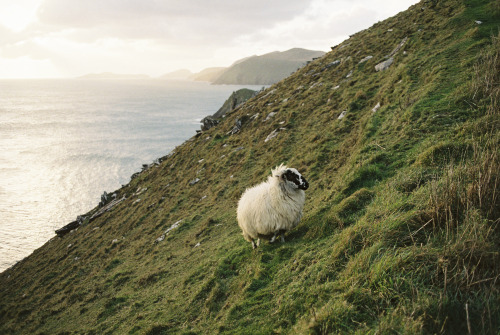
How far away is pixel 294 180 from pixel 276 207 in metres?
1.04

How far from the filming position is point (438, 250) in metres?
4.12

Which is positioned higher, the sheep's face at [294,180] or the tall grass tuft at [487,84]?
the tall grass tuft at [487,84]

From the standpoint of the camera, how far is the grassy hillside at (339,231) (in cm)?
396

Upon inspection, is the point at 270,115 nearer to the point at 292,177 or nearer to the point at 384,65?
the point at 384,65

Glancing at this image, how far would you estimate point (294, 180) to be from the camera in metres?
8.86

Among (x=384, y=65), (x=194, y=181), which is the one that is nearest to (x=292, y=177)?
(x=194, y=181)

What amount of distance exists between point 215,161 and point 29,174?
172ft

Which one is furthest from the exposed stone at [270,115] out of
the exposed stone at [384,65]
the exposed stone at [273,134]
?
the exposed stone at [384,65]

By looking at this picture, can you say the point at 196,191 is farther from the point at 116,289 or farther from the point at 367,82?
the point at 367,82

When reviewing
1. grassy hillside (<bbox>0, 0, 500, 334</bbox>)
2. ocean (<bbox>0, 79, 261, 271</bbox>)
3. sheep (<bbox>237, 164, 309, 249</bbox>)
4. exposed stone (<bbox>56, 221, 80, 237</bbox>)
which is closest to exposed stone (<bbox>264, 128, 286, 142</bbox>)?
grassy hillside (<bbox>0, 0, 500, 334</bbox>)

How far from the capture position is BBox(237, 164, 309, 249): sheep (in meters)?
8.65

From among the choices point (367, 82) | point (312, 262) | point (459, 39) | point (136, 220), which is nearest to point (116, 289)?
point (136, 220)

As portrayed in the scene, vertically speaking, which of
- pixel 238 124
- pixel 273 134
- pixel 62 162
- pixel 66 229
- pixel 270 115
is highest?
pixel 270 115

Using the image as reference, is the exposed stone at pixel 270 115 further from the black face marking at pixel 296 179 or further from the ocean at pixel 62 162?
the ocean at pixel 62 162
